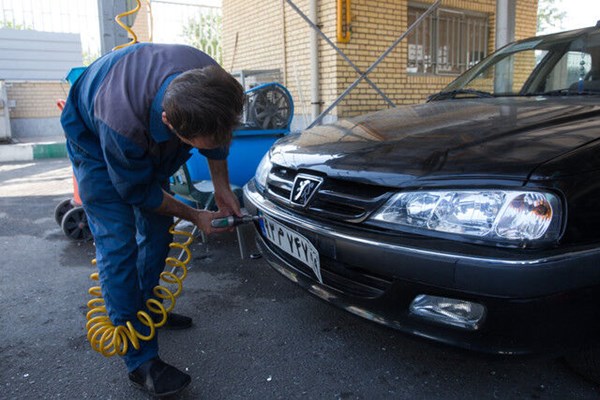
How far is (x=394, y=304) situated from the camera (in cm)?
167

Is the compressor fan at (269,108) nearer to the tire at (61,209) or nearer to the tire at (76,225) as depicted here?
the tire at (76,225)

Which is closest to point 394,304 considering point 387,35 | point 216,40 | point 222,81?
point 222,81

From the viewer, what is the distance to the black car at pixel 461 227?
1456 mm

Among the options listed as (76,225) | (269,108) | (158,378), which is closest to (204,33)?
(269,108)

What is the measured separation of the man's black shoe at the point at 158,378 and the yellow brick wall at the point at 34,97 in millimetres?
13140

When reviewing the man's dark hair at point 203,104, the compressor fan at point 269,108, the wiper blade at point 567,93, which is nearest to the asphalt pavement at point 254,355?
the man's dark hair at point 203,104

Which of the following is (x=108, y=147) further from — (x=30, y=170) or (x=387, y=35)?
(x=30, y=170)

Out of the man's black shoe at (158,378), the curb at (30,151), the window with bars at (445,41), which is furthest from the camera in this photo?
the curb at (30,151)

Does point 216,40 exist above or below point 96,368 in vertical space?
above

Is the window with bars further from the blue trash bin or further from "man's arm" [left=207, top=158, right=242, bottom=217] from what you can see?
"man's arm" [left=207, top=158, right=242, bottom=217]

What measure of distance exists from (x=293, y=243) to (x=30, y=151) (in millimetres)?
10525

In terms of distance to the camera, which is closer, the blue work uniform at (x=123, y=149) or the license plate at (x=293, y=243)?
the blue work uniform at (x=123, y=149)

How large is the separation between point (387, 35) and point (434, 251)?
22.5 ft

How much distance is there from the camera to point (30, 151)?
34.9 feet
